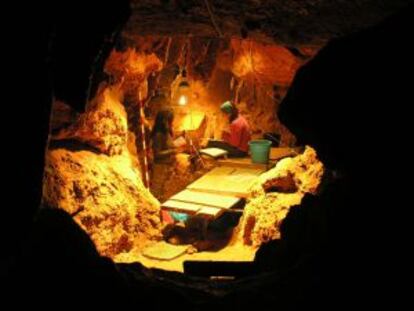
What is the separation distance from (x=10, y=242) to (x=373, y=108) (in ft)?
10.1

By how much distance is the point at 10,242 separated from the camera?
11.5 ft

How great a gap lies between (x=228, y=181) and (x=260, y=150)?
1.33m

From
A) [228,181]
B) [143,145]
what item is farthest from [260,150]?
[143,145]

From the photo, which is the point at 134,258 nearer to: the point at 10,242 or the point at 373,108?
the point at 10,242

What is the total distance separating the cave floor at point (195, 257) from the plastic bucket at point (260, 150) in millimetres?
2608

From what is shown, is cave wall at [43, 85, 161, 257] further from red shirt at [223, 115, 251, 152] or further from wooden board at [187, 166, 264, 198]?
red shirt at [223, 115, 251, 152]

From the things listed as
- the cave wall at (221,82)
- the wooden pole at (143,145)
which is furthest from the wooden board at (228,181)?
the cave wall at (221,82)

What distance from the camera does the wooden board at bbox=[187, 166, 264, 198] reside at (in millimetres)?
11947

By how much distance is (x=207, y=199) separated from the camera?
11578 mm

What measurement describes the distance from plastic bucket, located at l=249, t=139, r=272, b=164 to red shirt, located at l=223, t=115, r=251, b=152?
1397mm

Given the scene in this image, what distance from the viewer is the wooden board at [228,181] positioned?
11.9m

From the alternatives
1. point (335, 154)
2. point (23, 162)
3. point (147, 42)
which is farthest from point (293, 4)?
point (147, 42)

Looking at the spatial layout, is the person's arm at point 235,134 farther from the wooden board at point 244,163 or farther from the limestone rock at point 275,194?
the limestone rock at point 275,194

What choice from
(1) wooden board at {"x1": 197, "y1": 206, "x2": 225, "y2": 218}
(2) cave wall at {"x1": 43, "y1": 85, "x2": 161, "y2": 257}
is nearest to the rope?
(2) cave wall at {"x1": 43, "y1": 85, "x2": 161, "y2": 257}
